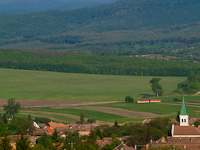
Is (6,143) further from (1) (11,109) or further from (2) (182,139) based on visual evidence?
(1) (11,109)

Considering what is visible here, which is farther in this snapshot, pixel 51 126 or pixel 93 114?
pixel 93 114

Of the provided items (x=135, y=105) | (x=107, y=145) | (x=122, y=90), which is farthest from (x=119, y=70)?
(x=107, y=145)

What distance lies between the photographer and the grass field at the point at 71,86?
139 meters

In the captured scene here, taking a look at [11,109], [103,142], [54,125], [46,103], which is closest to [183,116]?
[103,142]

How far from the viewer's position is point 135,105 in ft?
384

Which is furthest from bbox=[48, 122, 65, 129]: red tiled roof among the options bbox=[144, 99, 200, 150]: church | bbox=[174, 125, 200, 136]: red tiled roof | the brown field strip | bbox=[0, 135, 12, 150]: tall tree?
bbox=[0, 135, 12, 150]: tall tree

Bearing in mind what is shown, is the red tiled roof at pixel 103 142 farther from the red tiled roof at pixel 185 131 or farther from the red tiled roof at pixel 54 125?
the red tiled roof at pixel 54 125

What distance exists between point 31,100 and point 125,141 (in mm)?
62868

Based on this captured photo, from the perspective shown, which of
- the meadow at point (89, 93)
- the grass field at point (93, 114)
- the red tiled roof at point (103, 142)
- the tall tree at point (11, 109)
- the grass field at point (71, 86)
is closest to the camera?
the red tiled roof at point (103, 142)

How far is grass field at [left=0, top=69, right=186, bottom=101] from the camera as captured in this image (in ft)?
456

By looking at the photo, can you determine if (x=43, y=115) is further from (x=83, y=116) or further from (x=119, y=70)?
(x=119, y=70)

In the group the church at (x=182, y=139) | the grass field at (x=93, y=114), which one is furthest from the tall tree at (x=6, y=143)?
the grass field at (x=93, y=114)

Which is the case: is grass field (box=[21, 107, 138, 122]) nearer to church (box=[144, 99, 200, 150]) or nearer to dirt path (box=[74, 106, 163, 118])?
dirt path (box=[74, 106, 163, 118])

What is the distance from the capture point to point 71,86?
159000mm
